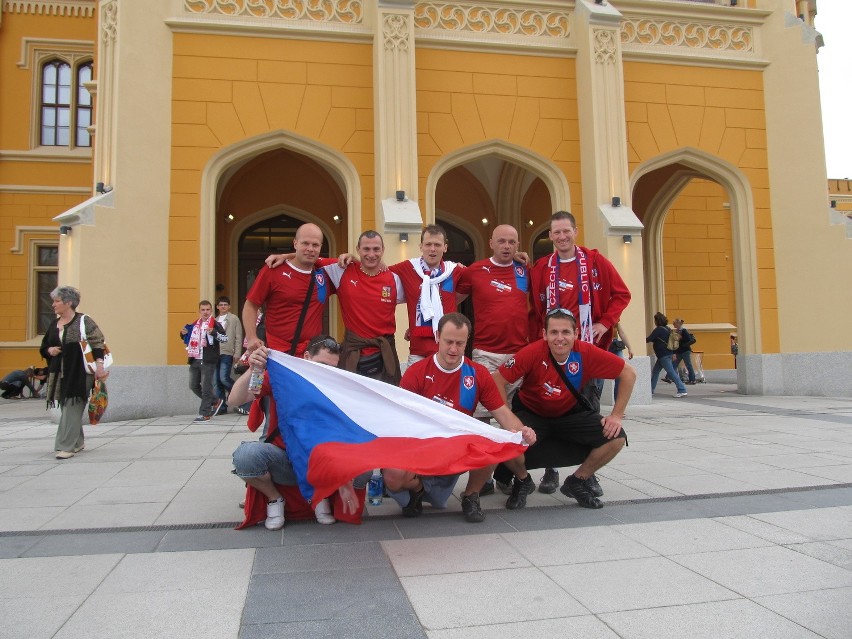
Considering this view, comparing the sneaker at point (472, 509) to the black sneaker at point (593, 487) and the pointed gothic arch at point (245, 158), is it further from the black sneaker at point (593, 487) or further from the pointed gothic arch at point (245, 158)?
the pointed gothic arch at point (245, 158)

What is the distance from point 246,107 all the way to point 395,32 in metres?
2.70

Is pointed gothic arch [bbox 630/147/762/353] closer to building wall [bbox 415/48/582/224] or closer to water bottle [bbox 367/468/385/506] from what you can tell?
building wall [bbox 415/48/582/224]

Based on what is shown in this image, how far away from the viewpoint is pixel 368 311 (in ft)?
15.7

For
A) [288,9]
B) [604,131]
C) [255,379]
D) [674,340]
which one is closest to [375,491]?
[255,379]

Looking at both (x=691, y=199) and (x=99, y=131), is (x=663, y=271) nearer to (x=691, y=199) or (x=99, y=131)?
(x=691, y=199)

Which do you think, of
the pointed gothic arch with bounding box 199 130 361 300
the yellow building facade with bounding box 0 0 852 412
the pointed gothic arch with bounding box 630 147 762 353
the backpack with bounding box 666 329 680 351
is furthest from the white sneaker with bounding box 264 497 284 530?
the backpack with bounding box 666 329 680 351

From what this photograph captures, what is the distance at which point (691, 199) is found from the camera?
16.0m

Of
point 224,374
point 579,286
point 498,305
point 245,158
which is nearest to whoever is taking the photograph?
point 498,305

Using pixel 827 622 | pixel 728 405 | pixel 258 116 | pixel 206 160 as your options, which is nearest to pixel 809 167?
pixel 728 405

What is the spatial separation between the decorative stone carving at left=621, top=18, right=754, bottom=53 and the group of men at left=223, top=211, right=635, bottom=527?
8722 mm

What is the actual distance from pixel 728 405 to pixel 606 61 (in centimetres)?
612

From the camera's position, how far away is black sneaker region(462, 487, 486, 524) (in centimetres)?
411

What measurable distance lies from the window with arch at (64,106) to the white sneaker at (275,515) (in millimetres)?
16624

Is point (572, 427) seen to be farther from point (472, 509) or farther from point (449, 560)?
point (449, 560)
